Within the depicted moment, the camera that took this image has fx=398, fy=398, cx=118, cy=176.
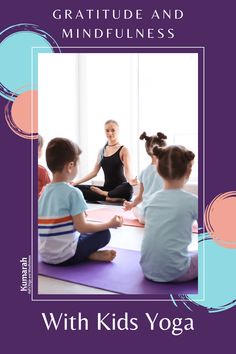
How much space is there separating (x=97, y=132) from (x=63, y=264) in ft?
13.2

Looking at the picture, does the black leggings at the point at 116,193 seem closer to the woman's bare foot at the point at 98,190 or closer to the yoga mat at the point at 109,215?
the woman's bare foot at the point at 98,190

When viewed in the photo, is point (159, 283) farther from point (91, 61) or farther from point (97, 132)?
point (91, 61)

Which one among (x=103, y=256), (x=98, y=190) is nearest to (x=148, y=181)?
(x=103, y=256)

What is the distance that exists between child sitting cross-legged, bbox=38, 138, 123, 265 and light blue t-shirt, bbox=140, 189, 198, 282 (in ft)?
1.03

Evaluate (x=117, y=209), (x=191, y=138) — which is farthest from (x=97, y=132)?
(x=117, y=209)

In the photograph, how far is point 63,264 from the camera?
2.32m

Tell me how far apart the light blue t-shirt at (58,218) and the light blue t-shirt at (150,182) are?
46.6 inches

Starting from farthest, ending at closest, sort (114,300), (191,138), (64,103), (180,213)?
(64,103) → (191,138) → (180,213) → (114,300)

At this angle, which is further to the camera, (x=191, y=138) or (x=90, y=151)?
(x=90, y=151)

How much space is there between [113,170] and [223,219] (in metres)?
3.44

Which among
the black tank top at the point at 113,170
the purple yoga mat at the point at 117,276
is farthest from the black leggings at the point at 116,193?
the purple yoga mat at the point at 117,276

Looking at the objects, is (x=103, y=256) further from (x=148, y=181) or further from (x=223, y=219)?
(x=148, y=181)

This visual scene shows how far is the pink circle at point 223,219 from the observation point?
5.15 feet

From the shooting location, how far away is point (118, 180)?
4996 mm
